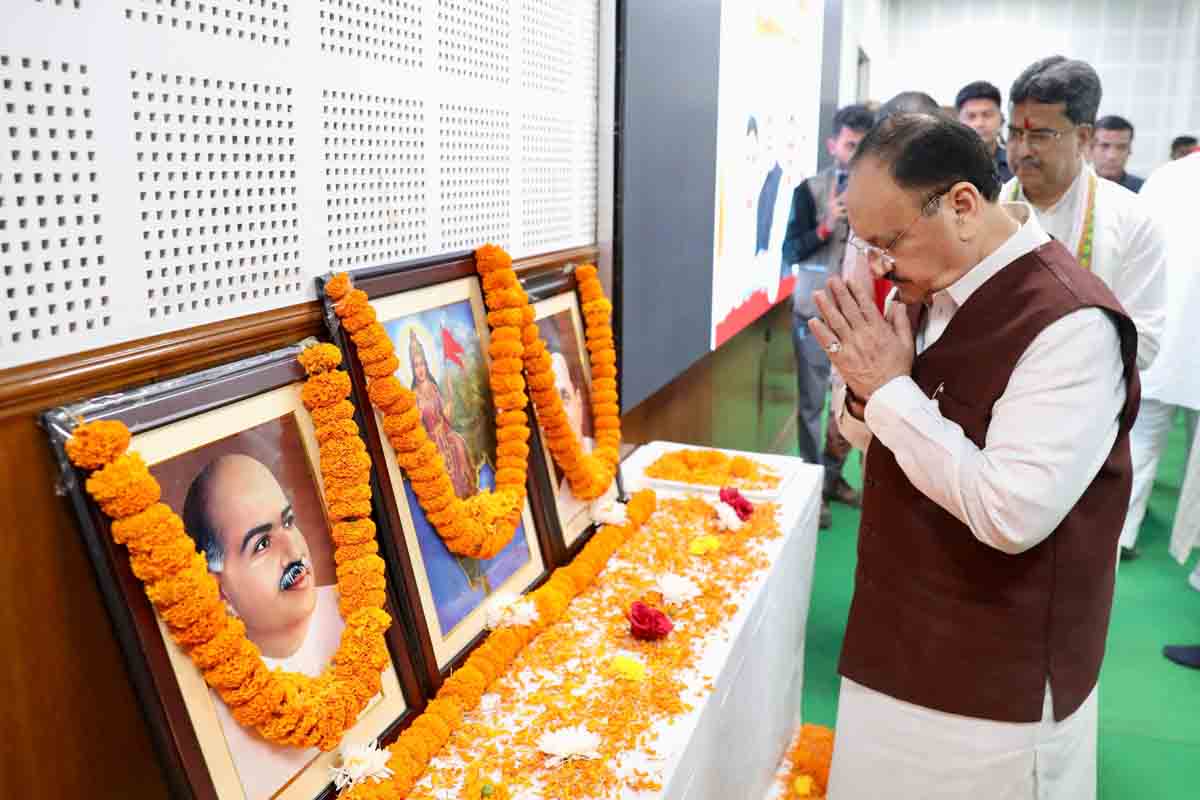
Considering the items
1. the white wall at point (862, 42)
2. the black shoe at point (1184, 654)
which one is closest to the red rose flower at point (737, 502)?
the black shoe at point (1184, 654)

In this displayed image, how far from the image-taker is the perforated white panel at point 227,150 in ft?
3.71

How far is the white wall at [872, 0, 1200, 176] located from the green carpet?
9.10m

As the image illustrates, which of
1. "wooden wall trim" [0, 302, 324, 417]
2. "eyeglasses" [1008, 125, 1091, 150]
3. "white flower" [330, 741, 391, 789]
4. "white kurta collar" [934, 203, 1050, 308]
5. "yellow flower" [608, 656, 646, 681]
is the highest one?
"eyeglasses" [1008, 125, 1091, 150]

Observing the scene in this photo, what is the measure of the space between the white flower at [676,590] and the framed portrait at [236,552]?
77 cm

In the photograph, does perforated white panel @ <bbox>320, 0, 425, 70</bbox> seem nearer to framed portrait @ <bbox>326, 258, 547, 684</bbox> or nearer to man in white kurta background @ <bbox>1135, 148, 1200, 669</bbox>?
framed portrait @ <bbox>326, 258, 547, 684</bbox>

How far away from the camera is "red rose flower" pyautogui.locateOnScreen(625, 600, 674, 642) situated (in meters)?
2.04

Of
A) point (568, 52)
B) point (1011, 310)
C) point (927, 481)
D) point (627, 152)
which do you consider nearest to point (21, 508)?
point (927, 481)

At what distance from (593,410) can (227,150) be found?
1.38 meters

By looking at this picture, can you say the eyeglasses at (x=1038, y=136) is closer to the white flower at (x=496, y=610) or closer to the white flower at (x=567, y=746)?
the white flower at (x=496, y=610)

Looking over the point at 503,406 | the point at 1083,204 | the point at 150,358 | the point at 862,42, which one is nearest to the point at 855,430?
the point at 503,406

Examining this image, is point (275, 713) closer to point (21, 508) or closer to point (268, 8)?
point (21, 508)

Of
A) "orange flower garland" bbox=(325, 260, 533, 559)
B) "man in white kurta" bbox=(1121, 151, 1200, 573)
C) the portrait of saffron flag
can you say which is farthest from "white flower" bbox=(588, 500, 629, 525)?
"man in white kurta" bbox=(1121, 151, 1200, 573)

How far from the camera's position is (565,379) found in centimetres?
249

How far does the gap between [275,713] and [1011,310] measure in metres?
1.19
